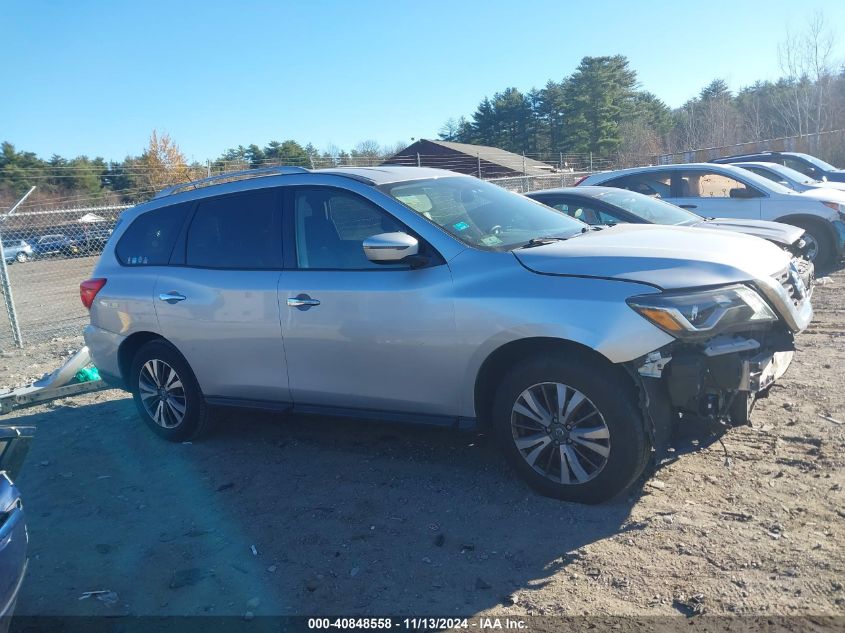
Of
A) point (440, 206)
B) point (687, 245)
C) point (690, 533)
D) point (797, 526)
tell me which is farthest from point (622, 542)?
point (440, 206)

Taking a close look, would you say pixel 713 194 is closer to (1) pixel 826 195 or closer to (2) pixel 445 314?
(1) pixel 826 195

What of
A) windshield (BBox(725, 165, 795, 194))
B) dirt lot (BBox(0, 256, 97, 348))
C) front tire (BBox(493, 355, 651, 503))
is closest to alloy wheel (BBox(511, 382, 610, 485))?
front tire (BBox(493, 355, 651, 503))

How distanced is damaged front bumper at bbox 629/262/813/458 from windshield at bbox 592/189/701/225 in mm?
4293

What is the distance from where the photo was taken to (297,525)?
13.4 ft

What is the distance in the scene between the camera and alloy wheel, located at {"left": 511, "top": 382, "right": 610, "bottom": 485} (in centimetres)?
379

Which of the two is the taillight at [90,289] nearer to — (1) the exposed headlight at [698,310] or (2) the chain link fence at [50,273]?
(2) the chain link fence at [50,273]

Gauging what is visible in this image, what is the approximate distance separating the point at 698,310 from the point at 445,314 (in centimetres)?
136

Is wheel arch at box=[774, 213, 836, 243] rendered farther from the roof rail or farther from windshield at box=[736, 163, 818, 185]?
the roof rail

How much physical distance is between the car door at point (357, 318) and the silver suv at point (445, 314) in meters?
0.01

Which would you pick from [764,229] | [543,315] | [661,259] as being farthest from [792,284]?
[764,229]

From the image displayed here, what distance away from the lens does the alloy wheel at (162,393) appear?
5.55 metres

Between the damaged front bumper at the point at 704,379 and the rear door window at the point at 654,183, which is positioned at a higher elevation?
the rear door window at the point at 654,183

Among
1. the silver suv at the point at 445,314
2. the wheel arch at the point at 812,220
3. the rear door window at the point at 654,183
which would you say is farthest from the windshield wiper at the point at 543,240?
the wheel arch at the point at 812,220

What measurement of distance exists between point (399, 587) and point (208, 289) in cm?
274
